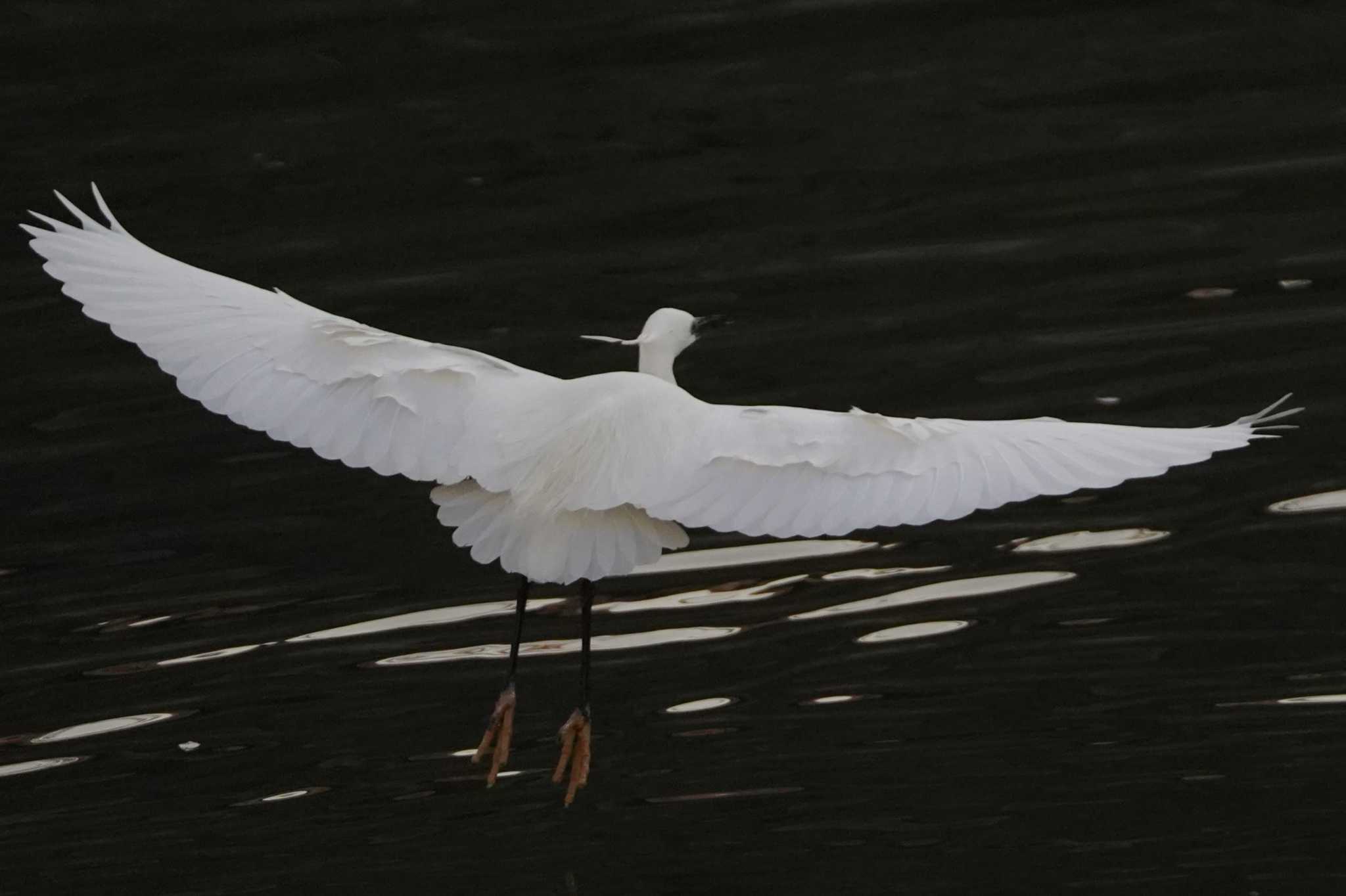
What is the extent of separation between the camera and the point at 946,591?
859 centimetres

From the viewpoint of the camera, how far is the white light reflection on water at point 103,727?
8141 mm

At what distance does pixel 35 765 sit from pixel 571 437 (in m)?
2.20

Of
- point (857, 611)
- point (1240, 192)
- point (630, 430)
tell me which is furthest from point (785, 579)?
point (1240, 192)

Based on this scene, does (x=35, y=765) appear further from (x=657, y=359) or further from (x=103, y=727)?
(x=657, y=359)

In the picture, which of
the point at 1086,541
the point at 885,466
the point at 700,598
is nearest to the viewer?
the point at 885,466

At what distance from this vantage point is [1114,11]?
13.4m

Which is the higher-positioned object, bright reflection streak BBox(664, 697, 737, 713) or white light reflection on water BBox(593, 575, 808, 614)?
white light reflection on water BBox(593, 575, 808, 614)

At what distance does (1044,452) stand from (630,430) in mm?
988

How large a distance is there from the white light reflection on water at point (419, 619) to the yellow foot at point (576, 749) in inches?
56.9

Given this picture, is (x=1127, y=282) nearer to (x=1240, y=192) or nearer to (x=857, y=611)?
(x=1240, y=192)

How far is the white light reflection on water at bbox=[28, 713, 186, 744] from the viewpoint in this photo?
814 centimetres

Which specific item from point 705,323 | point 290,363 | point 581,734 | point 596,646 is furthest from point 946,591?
point 290,363

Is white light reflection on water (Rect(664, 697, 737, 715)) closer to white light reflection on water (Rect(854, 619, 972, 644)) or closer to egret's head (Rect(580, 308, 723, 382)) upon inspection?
white light reflection on water (Rect(854, 619, 972, 644))

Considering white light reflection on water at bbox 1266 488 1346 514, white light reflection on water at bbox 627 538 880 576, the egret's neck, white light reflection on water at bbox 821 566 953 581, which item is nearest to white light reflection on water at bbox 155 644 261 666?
white light reflection on water at bbox 627 538 880 576
